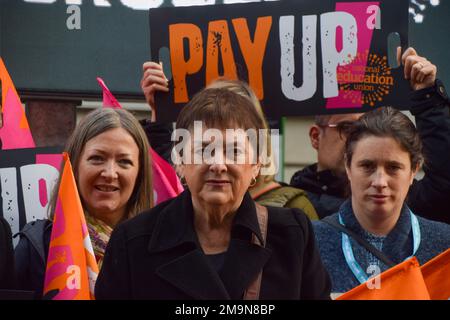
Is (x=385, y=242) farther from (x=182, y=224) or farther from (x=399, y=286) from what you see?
(x=182, y=224)

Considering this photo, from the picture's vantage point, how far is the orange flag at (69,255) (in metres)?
2.71

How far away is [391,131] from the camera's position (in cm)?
316

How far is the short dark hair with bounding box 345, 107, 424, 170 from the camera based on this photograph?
314cm

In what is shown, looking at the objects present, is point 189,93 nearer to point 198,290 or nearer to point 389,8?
point 389,8

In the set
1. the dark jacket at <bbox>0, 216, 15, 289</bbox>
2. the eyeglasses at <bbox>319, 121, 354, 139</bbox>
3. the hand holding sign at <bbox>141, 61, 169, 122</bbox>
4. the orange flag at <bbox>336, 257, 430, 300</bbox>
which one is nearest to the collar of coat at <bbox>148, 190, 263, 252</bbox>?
the orange flag at <bbox>336, 257, 430, 300</bbox>

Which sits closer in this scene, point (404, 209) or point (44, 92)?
point (404, 209)

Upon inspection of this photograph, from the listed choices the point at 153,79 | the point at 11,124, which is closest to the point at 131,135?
the point at 153,79

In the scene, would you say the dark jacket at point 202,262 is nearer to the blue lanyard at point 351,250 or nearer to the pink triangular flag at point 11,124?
the blue lanyard at point 351,250

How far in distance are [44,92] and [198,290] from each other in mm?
2030

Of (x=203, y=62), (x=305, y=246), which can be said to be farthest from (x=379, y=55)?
(x=305, y=246)

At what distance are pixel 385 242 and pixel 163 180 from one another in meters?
1.00

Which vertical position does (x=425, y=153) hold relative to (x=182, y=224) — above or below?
above
